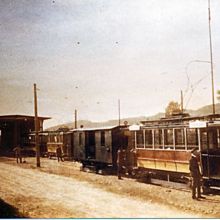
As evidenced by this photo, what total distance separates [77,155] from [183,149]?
34.8ft

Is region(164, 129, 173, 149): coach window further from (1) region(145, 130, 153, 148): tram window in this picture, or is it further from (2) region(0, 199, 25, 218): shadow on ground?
(2) region(0, 199, 25, 218): shadow on ground

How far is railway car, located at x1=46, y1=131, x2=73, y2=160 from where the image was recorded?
2752 centimetres

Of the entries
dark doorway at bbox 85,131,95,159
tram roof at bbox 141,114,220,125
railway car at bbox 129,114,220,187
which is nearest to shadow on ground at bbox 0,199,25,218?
railway car at bbox 129,114,220,187

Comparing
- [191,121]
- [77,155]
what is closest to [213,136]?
[191,121]

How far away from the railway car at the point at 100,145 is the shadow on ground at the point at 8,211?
25.6 ft

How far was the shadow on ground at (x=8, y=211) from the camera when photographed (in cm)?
918

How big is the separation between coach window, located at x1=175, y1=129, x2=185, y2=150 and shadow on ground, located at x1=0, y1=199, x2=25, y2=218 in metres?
6.41

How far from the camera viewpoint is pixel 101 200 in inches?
432

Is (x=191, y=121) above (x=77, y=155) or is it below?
above

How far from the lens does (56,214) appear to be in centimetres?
928

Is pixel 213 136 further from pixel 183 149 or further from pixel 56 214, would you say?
pixel 56 214

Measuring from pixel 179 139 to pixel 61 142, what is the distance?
18.2 meters

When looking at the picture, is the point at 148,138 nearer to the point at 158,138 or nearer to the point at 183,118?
the point at 158,138

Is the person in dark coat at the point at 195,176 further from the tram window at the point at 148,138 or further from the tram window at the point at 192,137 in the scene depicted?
the tram window at the point at 148,138
